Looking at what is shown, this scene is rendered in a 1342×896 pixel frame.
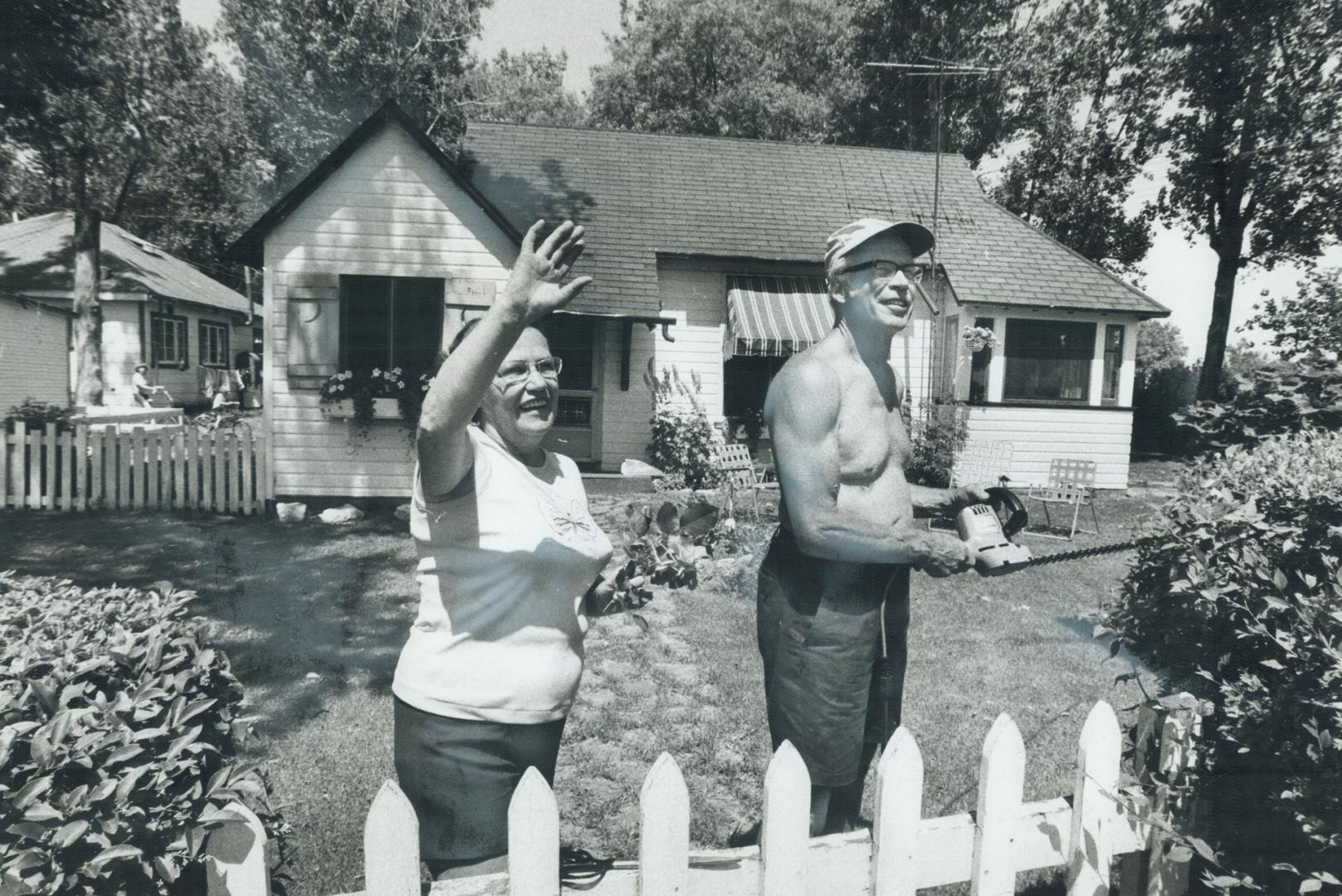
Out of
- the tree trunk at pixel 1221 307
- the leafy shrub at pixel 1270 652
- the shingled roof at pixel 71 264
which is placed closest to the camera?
the leafy shrub at pixel 1270 652

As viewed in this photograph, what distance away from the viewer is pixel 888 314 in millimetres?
2379

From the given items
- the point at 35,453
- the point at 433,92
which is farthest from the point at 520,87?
the point at 35,453

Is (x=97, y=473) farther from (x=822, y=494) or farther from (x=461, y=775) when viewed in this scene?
(x=822, y=494)

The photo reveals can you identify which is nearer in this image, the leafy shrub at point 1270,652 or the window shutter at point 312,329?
the leafy shrub at point 1270,652

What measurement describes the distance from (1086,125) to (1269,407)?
75.6ft

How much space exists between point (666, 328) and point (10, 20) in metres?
8.73

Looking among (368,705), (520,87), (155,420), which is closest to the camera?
(368,705)

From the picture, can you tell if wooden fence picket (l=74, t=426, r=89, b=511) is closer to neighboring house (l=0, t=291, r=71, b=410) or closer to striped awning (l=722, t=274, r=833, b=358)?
striped awning (l=722, t=274, r=833, b=358)

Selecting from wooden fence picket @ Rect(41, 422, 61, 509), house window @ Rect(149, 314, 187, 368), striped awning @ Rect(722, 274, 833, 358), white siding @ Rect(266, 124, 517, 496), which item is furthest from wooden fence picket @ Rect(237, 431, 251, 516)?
house window @ Rect(149, 314, 187, 368)

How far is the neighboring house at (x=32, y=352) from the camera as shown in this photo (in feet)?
69.8

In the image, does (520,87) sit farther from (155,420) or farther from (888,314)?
(888,314)

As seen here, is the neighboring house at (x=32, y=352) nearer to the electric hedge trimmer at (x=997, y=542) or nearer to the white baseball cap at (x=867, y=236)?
the white baseball cap at (x=867, y=236)

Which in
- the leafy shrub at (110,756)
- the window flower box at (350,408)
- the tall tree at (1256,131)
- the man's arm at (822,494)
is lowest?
the leafy shrub at (110,756)

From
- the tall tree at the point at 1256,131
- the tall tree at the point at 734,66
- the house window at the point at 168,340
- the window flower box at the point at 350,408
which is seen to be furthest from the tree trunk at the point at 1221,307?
the house window at the point at 168,340
